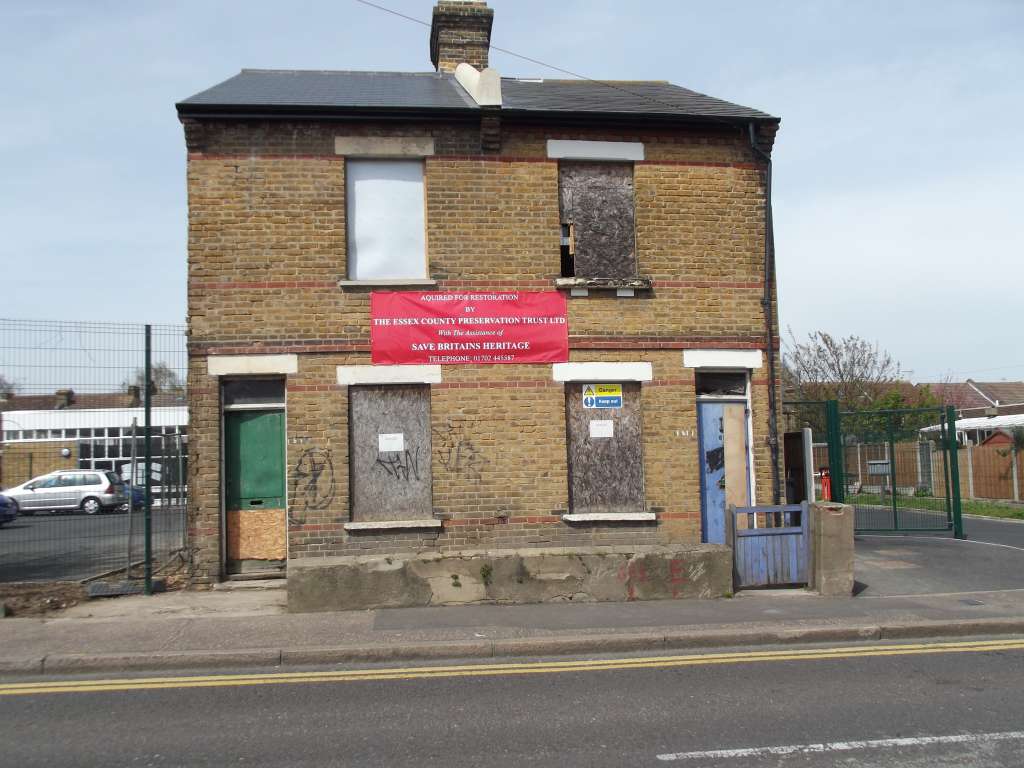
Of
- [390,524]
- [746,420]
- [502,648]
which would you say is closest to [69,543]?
[390,524]

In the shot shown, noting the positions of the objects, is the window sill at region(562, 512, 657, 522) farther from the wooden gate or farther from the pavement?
the pavement

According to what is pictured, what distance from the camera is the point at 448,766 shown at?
493 centimetres

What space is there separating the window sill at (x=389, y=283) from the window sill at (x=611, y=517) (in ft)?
12.0

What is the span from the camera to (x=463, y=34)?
1472 centimetres

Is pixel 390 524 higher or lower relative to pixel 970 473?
higher

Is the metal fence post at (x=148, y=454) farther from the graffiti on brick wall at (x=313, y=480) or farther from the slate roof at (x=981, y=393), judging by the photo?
the slate roof at (x=981, y=393)

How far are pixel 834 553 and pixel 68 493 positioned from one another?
44.3ft

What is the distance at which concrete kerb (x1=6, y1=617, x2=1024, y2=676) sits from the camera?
286 inches

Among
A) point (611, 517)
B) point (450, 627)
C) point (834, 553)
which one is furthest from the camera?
point (611, 517)

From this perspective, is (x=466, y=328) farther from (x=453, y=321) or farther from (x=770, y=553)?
(x=770, y=553)

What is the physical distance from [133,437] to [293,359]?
2.17m

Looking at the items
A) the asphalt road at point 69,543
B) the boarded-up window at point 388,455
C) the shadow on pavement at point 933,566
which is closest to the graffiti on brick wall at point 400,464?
the boarded-up window at point 388,455

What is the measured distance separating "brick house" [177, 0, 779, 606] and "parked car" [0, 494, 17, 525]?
6.73 feet

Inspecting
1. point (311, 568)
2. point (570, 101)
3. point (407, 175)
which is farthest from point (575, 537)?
point (570, 101)
